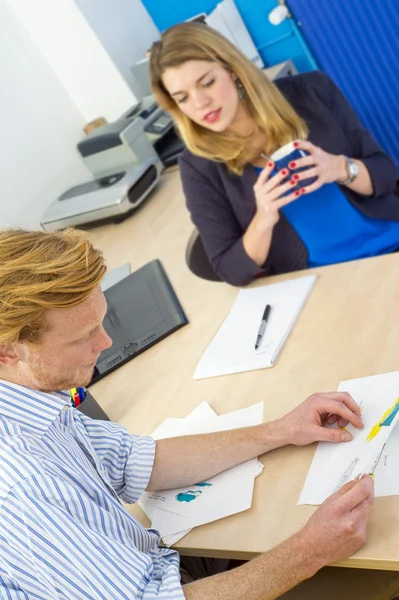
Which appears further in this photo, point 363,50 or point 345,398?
point 363,50

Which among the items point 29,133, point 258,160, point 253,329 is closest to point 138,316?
point 253,329

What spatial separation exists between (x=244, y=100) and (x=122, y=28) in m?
1.58

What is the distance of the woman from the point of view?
1.70 meters

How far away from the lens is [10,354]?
983 mm

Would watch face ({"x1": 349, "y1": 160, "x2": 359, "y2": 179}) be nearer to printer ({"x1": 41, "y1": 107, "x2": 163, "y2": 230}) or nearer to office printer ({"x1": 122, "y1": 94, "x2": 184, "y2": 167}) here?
printer ({"x1": 41, "y1": 107, "x2": 163, "y2": 230})

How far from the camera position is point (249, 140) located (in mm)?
1785

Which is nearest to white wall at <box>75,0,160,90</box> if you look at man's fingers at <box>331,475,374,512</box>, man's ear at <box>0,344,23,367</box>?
man's ear at <box>0,344,23,367</box>

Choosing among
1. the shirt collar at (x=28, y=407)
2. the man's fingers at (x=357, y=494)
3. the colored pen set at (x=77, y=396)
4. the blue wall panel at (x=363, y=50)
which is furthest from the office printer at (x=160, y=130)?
the man's fingers at (x=357, y=494)

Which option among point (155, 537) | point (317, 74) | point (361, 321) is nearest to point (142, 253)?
point (317, 74)

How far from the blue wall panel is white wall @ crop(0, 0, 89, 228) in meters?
1.14

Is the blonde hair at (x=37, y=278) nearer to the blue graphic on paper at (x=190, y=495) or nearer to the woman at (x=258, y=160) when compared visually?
the blue graphic on paper at (x=190, y=495)

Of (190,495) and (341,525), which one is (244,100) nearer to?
(190,495)

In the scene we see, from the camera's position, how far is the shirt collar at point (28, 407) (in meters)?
0.99

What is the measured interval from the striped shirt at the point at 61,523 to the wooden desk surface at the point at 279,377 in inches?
5.6
